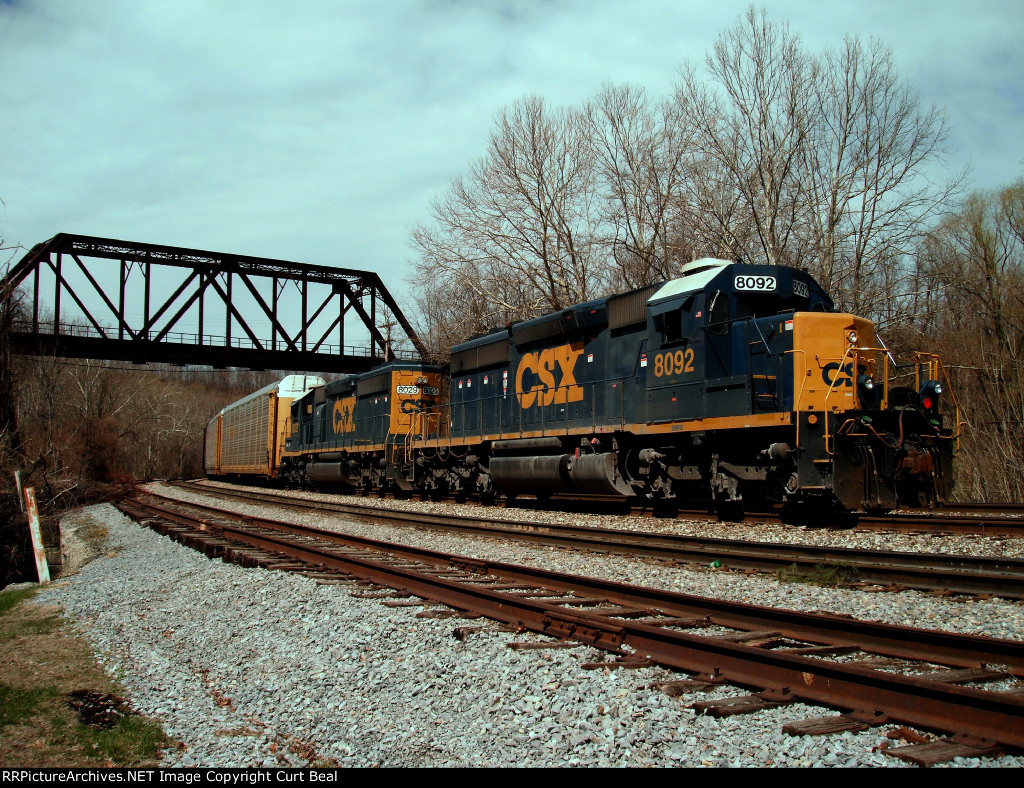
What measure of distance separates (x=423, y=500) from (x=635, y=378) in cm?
944

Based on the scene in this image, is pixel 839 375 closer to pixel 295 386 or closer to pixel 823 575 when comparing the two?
pixel 823 575

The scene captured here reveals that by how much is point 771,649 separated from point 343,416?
2255 centimetres

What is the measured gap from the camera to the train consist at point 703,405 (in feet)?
32.9

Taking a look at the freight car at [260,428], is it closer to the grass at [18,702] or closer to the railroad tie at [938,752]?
the grass at [18,702]

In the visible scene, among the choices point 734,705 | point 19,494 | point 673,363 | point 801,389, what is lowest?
point 734,705

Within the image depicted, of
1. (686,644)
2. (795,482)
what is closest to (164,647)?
(686,644)

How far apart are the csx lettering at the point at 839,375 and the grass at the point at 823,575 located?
12.0ft

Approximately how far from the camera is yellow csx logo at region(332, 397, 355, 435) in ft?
82.8

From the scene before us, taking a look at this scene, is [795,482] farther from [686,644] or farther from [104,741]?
[104,741]

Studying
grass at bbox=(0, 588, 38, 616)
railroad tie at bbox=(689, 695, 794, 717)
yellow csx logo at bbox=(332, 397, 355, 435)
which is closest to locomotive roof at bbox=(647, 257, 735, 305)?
railroad tie at bbox=(689, 695, 794, 717)

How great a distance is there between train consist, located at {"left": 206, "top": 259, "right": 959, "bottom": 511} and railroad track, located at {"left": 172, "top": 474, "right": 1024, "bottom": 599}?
1856 mm

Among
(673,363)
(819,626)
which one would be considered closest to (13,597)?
(819,626)

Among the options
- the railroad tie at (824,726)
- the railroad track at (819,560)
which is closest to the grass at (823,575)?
the railroad track at (819,560)

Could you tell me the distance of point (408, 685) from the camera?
4414 mm
